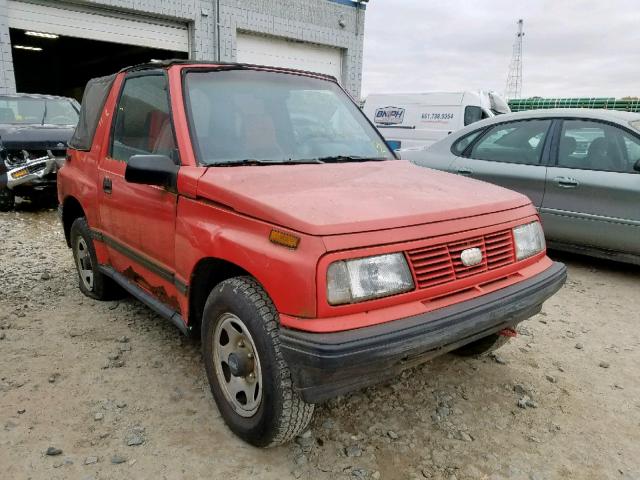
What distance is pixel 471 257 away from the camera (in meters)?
2.15

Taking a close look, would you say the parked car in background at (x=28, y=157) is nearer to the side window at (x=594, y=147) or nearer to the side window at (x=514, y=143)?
the side window at (x=514, y=143)

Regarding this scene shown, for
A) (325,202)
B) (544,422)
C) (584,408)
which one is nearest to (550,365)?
(584,408)

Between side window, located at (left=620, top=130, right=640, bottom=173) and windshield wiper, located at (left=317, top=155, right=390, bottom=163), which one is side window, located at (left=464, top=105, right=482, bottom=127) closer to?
side window, located at (left=620, top=130, right=640, bottom=173)

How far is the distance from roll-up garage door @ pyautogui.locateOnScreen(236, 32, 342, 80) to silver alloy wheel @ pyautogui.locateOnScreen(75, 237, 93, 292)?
10.7m

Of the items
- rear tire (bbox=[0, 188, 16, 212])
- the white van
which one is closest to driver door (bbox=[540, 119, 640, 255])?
the white van

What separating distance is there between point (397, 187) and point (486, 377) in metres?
1.33

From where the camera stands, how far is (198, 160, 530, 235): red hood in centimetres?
190

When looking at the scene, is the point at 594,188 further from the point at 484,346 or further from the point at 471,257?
the point at 471,257

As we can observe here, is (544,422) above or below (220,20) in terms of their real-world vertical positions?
below

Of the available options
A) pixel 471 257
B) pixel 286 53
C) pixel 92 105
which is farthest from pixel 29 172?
pixel 286 53

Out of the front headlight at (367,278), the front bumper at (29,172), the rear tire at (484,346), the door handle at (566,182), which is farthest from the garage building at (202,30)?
the front headlight at (367,278)

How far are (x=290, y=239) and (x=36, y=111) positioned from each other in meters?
7.91

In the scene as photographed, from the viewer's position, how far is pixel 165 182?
2.51 metres

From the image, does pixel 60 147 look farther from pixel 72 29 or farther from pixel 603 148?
pixel 603 148
